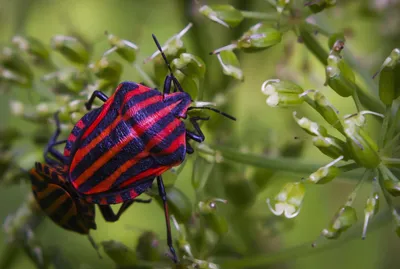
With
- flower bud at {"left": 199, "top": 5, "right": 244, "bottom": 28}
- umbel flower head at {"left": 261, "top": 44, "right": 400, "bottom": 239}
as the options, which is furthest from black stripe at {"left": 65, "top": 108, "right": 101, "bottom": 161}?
umbel flower head at {"left": 261, "top": 44, "right": 400, "bottom": 239}

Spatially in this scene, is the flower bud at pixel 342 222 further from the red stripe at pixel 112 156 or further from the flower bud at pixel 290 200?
the red stripe at pixel 112 156

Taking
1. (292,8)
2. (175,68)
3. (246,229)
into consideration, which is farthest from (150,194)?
(292,8)

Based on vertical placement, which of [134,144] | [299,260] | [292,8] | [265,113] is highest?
[292,8]

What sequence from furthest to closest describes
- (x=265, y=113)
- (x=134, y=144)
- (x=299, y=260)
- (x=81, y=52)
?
1. (x=265, y=113)
2. (x=299, y=260)
3. (x=81, y=52)
4. (x=134, y=144)

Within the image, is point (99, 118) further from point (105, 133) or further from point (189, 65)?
point (189, 65)

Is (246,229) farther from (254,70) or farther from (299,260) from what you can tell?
(254,70)

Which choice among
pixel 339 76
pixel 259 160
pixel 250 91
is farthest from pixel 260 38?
pixel 250 91

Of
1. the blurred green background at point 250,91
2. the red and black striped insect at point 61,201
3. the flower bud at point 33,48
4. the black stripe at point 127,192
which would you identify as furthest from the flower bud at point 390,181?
the flower bud at point 33,48

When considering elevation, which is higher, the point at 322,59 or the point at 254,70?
the point at 322,59
